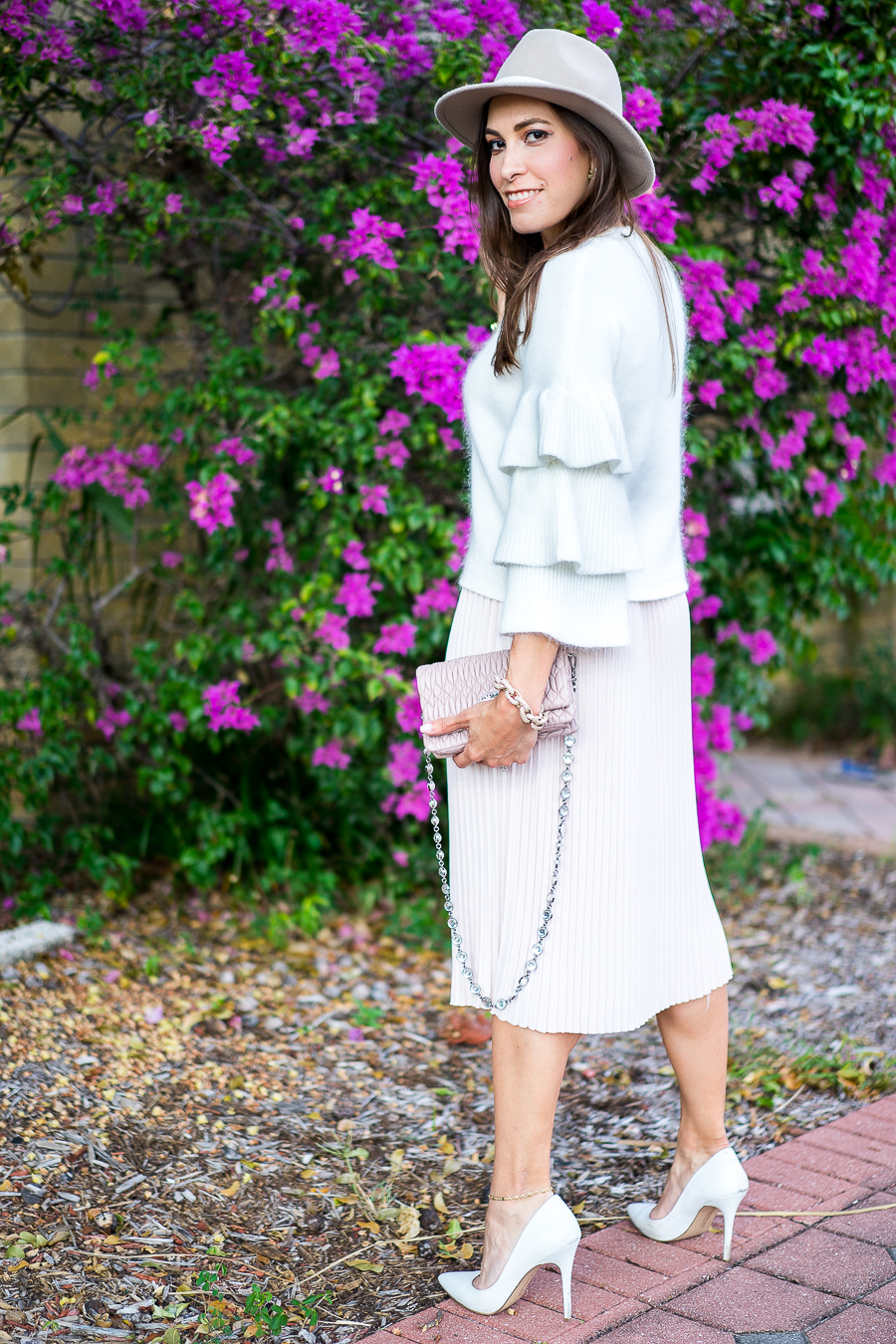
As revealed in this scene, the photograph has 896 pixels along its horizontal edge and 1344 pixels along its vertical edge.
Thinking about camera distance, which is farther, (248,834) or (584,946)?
(248,834)

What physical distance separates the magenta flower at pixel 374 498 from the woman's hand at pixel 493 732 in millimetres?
1400

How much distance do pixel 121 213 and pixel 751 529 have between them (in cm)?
200

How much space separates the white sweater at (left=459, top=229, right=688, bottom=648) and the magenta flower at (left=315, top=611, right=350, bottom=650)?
140cm

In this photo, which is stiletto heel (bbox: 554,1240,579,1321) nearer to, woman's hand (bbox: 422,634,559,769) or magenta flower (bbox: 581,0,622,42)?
woman's hand (bbox: 422,634,559,769)

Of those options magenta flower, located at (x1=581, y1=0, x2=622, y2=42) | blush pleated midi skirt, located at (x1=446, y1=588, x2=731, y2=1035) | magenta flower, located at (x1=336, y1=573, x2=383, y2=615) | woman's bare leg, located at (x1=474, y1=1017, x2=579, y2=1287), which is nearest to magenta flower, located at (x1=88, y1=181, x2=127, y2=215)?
magenta flower, located at (x1=336, y1=573, x2=383, y2=615)

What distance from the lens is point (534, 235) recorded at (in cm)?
216

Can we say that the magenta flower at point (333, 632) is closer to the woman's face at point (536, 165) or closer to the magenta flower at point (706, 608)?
the magenta flower at point (706, 608)

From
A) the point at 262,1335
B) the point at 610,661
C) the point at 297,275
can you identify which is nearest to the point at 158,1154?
the point at 262,1335

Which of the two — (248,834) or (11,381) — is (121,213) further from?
(248,834)

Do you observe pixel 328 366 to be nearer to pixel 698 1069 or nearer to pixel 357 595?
pixel 357 595

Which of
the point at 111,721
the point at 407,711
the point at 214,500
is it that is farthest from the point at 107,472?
the point at 407,711

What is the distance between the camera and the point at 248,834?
13.4 ft

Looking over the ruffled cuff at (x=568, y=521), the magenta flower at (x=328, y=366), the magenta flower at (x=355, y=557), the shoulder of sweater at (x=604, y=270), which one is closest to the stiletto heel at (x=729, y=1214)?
the ruffled cuff at (x=568, y=521)

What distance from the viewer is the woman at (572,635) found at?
6.30ft
